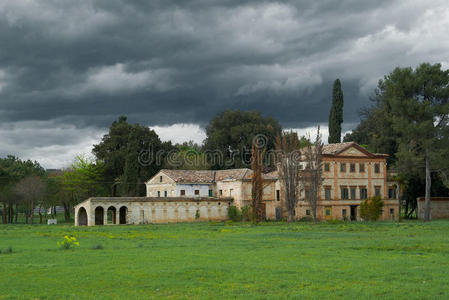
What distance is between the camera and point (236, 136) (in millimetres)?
92375

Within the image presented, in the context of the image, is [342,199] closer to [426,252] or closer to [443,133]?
[443,133]

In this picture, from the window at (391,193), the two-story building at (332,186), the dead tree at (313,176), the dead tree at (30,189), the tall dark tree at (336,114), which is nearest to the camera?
the dead tree at (313,176)

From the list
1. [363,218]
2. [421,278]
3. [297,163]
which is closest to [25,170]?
[297,163]

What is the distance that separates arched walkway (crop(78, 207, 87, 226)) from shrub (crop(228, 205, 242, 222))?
17572 millimetres

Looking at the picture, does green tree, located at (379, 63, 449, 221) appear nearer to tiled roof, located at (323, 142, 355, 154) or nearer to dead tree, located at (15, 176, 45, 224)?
tiled roof, located at (323, 142, 355, 154)

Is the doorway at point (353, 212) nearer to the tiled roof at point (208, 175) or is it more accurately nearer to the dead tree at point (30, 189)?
the tiled roof at point (208, 175)

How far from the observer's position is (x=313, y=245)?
26656 mm

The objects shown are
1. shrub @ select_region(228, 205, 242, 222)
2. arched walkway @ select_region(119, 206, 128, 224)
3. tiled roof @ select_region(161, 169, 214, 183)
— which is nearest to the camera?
arched walkway @ select_region(119, 206, 128, 224)

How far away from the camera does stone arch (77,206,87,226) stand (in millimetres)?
63922

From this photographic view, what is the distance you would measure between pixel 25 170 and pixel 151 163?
1930cm

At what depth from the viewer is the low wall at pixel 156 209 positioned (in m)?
62.4

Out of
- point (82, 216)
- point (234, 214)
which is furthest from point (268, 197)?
point (82, 216)

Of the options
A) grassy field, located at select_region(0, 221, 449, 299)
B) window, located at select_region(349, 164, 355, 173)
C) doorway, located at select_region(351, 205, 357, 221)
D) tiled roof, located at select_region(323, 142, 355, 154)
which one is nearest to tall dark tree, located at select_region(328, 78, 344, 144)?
tiled roof, located at select_region(323, 142, 355, 154)

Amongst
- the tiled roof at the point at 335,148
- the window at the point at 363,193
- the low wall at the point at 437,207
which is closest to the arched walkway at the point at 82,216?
the tiled roof at the point at 335,148
